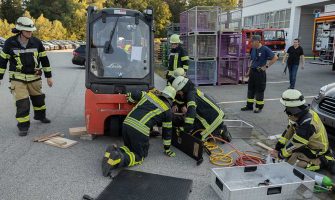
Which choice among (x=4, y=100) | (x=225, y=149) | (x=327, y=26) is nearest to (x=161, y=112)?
(x=225, y=149)

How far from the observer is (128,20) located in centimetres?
554

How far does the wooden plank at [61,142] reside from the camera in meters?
5.36

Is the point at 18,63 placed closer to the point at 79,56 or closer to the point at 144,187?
the point at 144,187

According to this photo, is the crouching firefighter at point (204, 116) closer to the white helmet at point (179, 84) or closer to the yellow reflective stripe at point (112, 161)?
the white helmet at point (179, 84)

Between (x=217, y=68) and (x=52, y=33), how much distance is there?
41.6m

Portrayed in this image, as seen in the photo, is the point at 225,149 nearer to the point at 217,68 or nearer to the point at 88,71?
the point at 88,71

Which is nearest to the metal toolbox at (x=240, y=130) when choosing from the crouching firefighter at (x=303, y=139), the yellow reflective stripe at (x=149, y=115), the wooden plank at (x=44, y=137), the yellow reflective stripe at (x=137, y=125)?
the crouching firefighter at (x=303, y=139)

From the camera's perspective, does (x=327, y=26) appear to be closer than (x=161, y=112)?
No

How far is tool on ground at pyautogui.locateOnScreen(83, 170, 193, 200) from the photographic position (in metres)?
3.78

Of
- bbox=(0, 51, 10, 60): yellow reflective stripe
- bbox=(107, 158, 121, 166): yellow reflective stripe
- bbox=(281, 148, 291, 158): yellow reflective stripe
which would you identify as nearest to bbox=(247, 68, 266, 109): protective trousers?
bbox=(281, 148, 291, 158): yellow reflective stripe

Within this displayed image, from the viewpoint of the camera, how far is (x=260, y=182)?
163 inches

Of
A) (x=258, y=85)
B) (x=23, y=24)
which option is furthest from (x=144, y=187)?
(x=258, y=85)

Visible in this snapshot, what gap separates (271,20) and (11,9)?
49.6 m

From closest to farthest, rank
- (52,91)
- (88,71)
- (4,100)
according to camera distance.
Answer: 1. (88,71)
2. (4,100)
3. (52,91)
